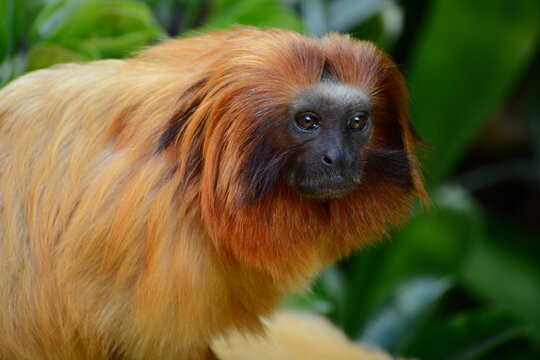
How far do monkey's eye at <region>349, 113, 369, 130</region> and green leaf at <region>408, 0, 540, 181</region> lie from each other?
189 cm

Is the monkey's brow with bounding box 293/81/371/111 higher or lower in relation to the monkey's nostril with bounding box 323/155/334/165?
higher

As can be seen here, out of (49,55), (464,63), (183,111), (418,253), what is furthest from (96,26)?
(418,253)

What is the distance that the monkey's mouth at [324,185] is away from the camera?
2168mm

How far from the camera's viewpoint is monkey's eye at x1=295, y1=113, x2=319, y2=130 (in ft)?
7.04

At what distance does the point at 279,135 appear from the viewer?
215 cm

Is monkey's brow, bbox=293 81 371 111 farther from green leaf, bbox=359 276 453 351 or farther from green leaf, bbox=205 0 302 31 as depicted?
green leaf, bbox=359 276 453 351

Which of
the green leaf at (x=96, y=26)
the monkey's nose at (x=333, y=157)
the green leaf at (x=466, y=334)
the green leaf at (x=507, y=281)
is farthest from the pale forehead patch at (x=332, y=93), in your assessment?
the green leaf at (x=507, y=281)

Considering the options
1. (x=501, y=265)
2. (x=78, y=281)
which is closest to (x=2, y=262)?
(x=78, y=281)

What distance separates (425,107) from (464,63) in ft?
0.92

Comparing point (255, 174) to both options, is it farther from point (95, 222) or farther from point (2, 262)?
point (2, 262)

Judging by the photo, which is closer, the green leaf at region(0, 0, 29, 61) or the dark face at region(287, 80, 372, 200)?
the dark face at region(287, 80, 372, 200)

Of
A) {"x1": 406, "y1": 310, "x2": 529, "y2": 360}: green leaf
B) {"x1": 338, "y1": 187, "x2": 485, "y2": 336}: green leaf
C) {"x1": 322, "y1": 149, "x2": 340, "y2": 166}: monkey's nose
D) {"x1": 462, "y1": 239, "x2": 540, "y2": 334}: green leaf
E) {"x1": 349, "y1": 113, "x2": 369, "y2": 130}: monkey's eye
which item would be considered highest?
{"x1": 349, "y1": 113, "x2": 369, "y2": 130}: monkey's eye

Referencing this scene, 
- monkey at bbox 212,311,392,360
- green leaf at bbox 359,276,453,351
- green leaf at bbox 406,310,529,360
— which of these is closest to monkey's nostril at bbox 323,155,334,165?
monkey at bbox 212,311,392,360

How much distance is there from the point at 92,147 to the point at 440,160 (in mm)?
2469
